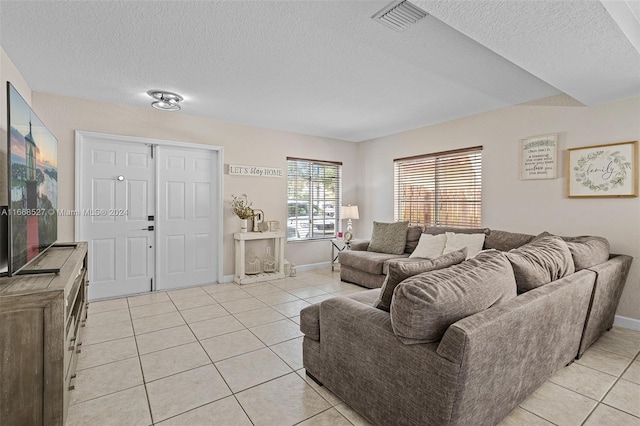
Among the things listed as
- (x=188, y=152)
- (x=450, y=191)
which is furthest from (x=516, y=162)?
(x=188, y=152)

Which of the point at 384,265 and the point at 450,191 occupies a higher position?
the point at 450,191

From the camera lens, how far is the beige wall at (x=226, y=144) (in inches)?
149

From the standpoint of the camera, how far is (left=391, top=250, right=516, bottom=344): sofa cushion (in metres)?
1.47

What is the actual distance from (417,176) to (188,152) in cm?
356

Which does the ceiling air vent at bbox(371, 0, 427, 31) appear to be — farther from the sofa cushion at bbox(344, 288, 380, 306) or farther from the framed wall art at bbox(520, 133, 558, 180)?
the framed wall art at bbox(520, 133, 558, 180)

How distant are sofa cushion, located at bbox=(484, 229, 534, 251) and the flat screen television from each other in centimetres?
436

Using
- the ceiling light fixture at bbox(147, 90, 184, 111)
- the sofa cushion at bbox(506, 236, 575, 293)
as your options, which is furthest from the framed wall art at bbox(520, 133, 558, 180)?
the ceiling light fixture at bbox(147, 90, 184, 111)

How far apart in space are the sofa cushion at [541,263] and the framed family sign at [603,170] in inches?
53.1

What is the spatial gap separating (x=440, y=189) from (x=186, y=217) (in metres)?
3.82

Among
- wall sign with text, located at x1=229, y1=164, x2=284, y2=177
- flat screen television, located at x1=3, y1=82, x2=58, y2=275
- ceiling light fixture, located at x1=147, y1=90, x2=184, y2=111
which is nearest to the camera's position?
flat screen television, located at x1=3, y1=82, x2=58, y2=275

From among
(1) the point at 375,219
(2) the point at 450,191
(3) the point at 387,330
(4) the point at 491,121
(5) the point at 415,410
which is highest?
(4) the point at 491,121

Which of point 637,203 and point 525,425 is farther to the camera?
point 637,203

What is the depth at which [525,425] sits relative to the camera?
1.82 metres

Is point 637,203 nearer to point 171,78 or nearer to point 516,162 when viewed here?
point 516,162
